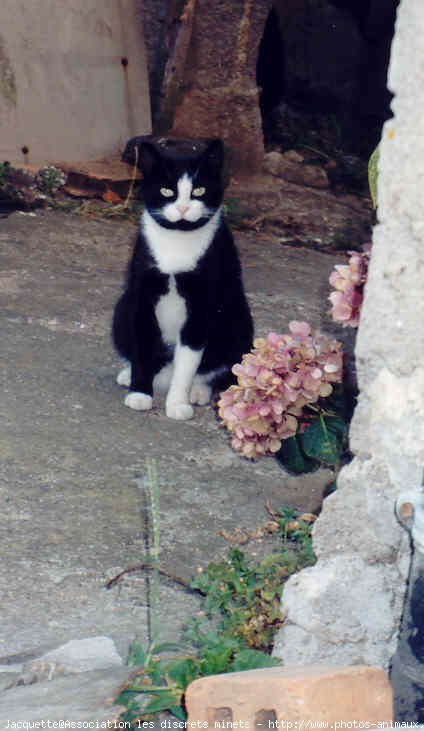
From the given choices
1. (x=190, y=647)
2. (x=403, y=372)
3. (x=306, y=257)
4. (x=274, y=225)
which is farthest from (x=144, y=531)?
(x=274, y=225)

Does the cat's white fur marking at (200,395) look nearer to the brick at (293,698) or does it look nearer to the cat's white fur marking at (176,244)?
the cat's white fur marking at (176,244)

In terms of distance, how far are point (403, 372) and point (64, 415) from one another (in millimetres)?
1812

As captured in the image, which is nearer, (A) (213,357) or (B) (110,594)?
(B) (110,594)

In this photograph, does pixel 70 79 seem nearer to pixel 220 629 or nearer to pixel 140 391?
pixel 140 391

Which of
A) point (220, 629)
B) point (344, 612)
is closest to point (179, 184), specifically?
point (220, 629)

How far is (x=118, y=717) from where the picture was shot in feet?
6.21

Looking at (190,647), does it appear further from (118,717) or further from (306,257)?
(306,257)

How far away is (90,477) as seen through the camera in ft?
10.1

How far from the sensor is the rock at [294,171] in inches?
260

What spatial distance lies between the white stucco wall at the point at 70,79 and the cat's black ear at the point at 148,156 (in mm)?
2604

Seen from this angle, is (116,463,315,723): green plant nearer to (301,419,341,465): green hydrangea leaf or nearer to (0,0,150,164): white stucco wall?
(301,419,341,465): green hydrangea leaf

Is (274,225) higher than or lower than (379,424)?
lower

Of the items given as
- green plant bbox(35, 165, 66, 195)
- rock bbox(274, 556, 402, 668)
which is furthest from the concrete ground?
green plant bbox(35, 165, 66, 195)

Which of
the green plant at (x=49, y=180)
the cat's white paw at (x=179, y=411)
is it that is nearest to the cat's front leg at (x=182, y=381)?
the cat's white paw at (x=179, y=411)
